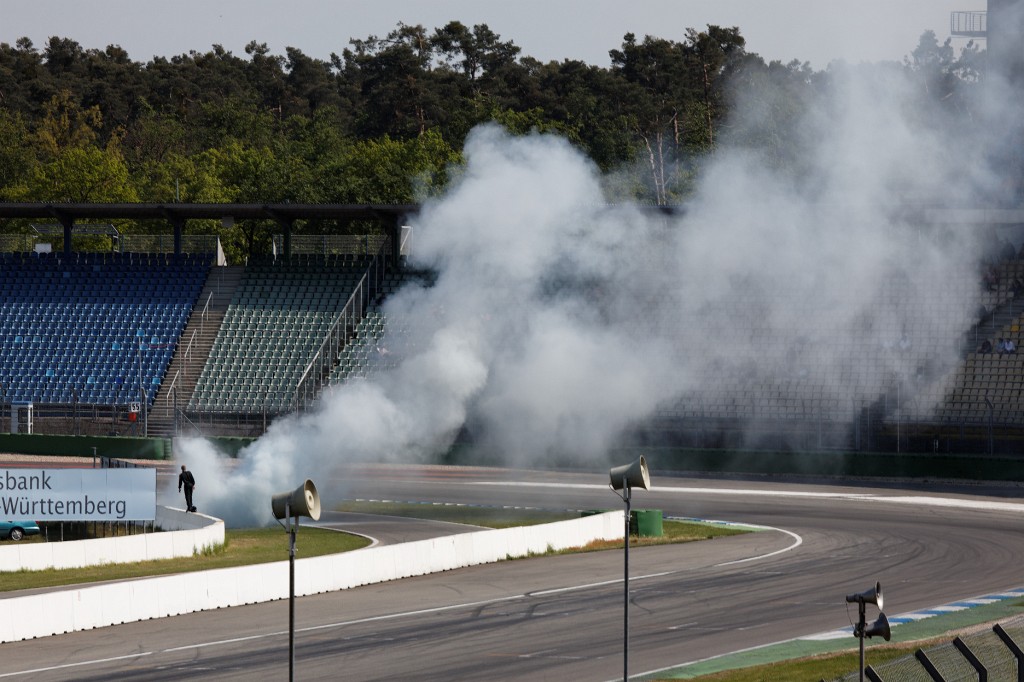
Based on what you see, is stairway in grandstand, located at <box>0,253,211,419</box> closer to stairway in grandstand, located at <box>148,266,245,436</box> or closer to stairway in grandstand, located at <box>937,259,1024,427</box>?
stairway in grandstand, located at <box>148,266,245,436</box>

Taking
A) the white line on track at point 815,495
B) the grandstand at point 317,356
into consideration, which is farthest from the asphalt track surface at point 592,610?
the grandstand at point 317,356

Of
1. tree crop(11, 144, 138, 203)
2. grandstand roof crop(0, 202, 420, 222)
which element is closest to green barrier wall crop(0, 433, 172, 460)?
grandstand roof crop(0, 202, 420, 222)

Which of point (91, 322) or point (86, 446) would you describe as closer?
point (86, 446)

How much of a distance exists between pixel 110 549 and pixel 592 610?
1101cm

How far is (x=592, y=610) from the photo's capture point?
26406mm

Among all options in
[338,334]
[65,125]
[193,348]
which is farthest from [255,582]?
Answer: [65,125]

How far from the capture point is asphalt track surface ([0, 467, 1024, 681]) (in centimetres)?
2136

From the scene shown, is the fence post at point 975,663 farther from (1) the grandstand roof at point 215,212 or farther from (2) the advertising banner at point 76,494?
(1) the grandstand roof at point 215,212

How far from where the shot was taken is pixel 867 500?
45.3 meters

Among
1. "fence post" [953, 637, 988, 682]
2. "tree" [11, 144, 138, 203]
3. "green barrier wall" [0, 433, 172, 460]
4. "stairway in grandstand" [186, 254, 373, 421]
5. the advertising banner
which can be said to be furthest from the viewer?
"tree" [11, 144, 138, 203]

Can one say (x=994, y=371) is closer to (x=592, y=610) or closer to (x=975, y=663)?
(x=592, y=610)

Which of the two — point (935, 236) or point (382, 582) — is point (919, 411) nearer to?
point (935, 236)

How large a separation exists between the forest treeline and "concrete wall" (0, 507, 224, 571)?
28.2m

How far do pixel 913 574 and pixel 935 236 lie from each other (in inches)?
967
